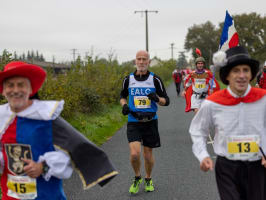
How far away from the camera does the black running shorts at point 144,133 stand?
532 cm

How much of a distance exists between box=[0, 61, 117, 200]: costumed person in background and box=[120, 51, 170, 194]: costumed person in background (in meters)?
2.35

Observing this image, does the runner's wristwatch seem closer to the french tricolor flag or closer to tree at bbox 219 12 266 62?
the french tricolor flag

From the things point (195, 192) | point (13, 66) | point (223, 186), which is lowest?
point (195, 192)

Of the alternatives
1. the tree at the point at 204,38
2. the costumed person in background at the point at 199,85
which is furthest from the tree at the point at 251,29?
the costumed person in background at the point at 199,85

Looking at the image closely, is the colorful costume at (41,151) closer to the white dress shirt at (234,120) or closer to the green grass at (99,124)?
the white dress shirt at (234,120)

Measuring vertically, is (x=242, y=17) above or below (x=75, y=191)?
above

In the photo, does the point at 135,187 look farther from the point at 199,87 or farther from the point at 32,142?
the point at 199,87

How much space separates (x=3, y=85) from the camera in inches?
113

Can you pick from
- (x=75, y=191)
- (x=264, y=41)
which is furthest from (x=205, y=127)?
(x=264, y=41)

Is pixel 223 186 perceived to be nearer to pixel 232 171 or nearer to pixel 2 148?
pixel 232 171

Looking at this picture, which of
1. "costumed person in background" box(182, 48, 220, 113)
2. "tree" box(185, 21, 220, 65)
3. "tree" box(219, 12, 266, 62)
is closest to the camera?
"costumed person in background" box(182, 48, 220, 113)

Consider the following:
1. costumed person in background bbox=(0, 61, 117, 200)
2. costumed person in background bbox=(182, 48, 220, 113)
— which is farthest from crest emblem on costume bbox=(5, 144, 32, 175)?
costumed person in background bbox=(182, 48, 220, 113)

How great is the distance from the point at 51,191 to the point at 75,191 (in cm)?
259

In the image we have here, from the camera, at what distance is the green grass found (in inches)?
381
